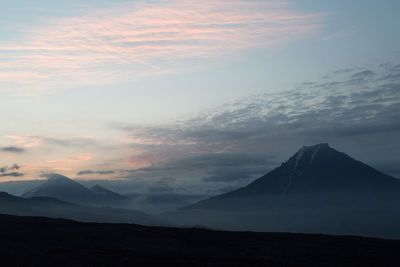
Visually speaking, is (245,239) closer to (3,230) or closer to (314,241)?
(314,241)

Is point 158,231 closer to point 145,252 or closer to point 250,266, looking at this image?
point 145,252

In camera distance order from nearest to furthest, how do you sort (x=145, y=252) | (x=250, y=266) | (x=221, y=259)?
(x=250, y=266), (x=221, y=259), (x=145, y=252)

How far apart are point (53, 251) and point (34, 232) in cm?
2595

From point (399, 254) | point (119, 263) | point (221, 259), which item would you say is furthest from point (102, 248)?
point (399, 254)

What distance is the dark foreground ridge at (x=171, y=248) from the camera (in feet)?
232

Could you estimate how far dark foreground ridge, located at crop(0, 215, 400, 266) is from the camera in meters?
70.6

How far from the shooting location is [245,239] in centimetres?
10038

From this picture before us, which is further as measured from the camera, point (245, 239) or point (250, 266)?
point (245, 239)

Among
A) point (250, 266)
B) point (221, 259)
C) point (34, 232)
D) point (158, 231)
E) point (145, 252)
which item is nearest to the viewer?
point (250, 266)

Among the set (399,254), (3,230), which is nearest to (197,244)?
(399,254)

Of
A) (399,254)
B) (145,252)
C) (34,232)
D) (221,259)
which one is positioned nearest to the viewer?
(221,259)

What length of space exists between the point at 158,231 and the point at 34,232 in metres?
30.0

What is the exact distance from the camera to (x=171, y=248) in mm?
85125

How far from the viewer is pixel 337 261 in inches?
2980
